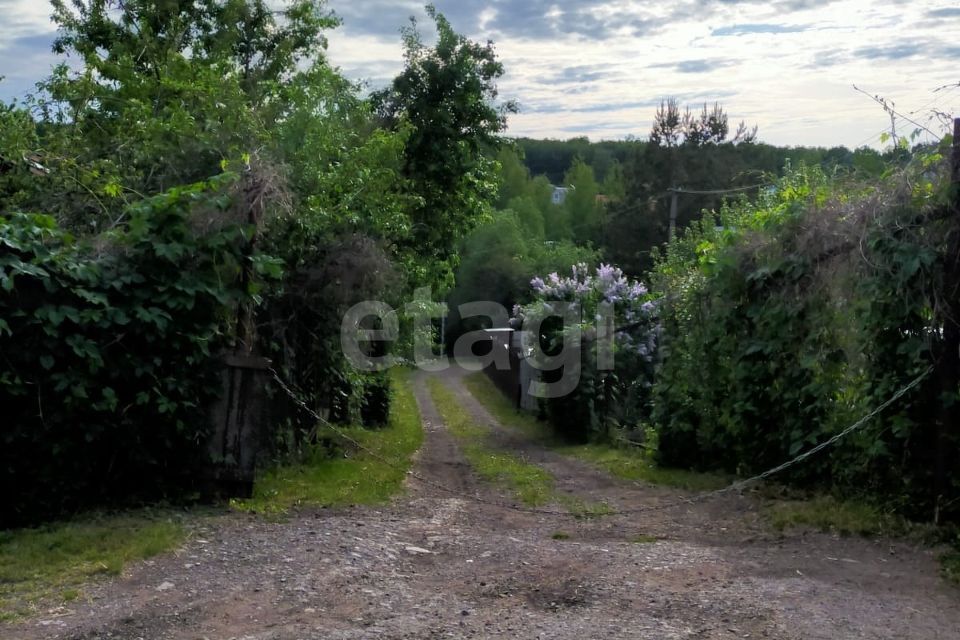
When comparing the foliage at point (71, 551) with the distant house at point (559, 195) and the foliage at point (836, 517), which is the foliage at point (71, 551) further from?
the distant house at point (559, 195)

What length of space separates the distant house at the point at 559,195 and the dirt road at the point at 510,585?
6194cm

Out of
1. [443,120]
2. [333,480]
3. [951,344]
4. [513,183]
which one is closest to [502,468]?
[333,480]

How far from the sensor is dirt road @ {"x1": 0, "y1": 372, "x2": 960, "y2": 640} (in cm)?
510

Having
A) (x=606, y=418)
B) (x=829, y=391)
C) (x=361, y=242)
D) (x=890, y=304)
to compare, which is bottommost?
(x=606, y=418)

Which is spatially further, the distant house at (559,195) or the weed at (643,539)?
the distant house at (559,195)

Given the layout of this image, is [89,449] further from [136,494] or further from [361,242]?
[361,242]

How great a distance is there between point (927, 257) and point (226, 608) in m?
5.48

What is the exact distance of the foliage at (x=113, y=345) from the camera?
717cm

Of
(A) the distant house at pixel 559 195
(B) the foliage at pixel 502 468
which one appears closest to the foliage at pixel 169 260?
(B) the foliage at pixel 502 468

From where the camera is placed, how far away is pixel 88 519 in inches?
289

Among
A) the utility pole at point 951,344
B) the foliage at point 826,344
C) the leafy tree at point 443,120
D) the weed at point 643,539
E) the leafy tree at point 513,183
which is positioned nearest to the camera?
the utility pole at point 951,344

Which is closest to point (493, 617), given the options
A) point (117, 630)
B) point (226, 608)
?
point (226, 608)

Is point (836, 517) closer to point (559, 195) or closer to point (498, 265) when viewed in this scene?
point (498, 265)

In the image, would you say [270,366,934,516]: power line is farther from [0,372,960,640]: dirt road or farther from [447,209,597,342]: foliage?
[447,209,597,342]: foliage
